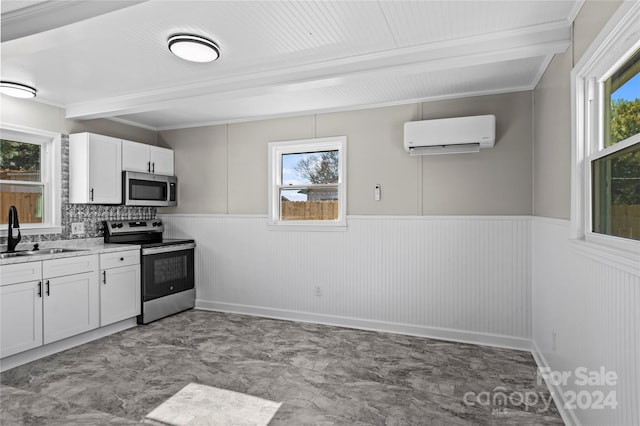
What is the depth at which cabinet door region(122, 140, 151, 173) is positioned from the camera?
427 cm

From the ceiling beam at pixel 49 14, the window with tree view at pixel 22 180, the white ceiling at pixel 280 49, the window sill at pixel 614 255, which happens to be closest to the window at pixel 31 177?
the window with tree view at pixel 22 180

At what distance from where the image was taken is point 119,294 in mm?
3793

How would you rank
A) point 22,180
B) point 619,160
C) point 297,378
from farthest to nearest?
point 22,180, point 297,378, point 619,160

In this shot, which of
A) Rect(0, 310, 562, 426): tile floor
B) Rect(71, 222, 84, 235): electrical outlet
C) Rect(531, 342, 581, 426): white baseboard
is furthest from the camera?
Rect(71, 222, 84, 235): electrical outlet

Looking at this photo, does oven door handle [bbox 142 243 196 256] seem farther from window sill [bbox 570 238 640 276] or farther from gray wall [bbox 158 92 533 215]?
window sill [bbox 570 238 640 276]

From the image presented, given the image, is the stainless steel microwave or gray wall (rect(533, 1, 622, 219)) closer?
gray wall (rect(533, 1, 622, 219))

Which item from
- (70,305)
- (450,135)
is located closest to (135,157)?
(70,305)

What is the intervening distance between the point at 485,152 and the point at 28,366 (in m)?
4.34

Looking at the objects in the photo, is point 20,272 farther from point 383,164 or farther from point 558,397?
point 558,397

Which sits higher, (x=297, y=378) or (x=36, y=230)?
(x=36, y=230)

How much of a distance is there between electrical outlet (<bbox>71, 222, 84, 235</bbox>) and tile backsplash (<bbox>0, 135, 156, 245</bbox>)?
3 centimetres

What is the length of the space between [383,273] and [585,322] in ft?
6.87

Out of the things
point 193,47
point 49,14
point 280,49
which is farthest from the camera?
point 280,49

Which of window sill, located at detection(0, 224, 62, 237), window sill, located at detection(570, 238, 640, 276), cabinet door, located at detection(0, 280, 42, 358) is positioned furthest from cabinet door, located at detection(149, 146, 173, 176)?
window sill, located at detection(570, 238, 640, 276)
